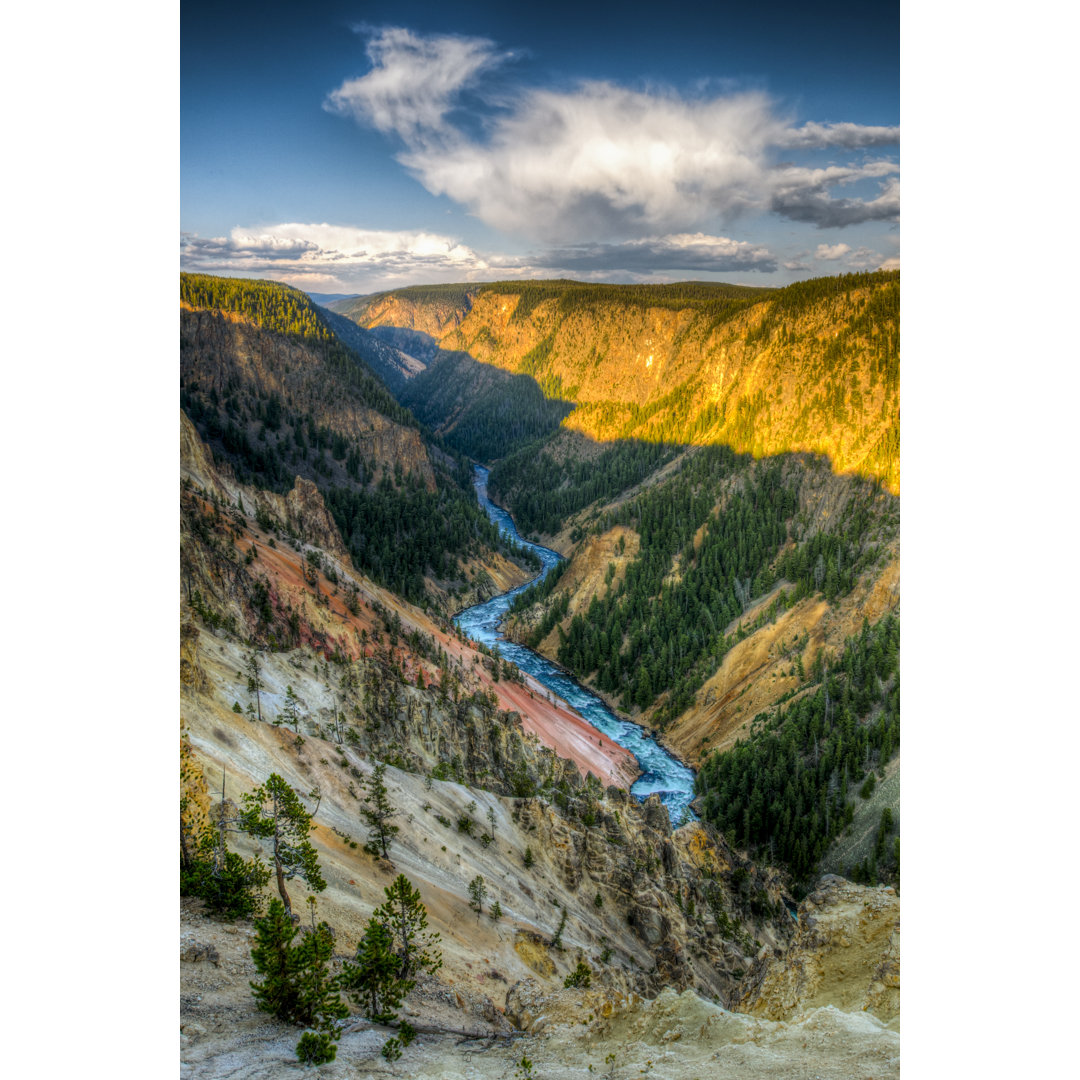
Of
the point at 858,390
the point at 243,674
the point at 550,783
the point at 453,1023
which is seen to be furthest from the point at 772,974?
the point at 858,390

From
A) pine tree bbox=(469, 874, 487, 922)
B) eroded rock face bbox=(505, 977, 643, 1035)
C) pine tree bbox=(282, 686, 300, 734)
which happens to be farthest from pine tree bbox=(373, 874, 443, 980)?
pine tree bbox=(282, 686, 300, 734)

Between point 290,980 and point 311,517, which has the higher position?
point 311,517

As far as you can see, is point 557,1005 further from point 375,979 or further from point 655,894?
point 655,894

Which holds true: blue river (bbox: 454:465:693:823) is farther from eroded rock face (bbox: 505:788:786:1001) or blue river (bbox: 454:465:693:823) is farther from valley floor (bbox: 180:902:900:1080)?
valley floor (bbox: 180:902:900:1080)

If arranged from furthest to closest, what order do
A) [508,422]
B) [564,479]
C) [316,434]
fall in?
[508,422] < [564,479] < [316,434]

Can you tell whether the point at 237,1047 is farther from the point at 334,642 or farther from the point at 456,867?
the point at 334,642

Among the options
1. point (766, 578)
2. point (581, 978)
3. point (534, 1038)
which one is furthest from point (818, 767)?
point (534, 1038)

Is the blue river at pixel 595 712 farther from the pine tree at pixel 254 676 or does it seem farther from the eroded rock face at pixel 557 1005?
the eroded rock face at pixel 557 1005
